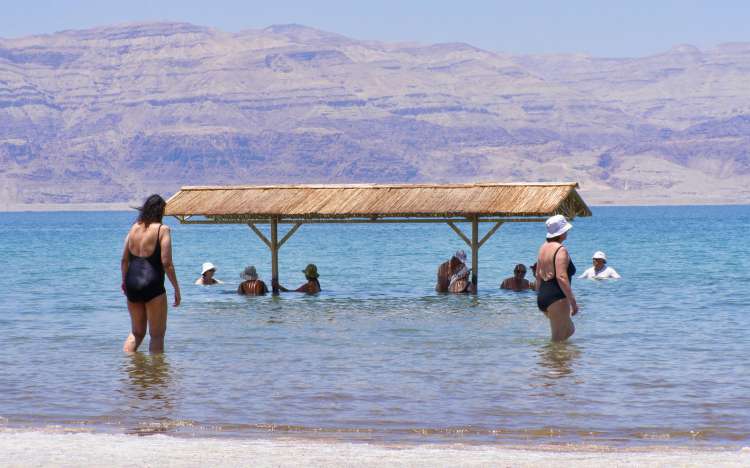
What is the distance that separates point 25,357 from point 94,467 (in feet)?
26.2

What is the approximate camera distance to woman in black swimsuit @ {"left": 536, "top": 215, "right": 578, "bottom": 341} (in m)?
12.9

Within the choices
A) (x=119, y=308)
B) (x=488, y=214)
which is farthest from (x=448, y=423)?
(x=119, y=308)

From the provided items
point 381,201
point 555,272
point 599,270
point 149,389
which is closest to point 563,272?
point 555,272

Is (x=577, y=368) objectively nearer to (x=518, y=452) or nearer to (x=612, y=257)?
(x=518, y=452)

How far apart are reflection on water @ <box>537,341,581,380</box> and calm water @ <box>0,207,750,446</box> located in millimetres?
33

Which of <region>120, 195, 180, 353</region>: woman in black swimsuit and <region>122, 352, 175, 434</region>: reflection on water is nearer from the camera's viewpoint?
<region>122, 352, 175, 434</region>: reflection on water

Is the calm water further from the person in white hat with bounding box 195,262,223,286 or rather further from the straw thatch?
the straw thatch

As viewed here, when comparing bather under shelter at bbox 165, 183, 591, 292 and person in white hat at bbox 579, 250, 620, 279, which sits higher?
bather under shelter at bbox 165, 183, 591, 292

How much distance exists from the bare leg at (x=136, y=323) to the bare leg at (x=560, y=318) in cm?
406

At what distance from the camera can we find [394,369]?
14.4 m

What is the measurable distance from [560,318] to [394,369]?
75.5 inches

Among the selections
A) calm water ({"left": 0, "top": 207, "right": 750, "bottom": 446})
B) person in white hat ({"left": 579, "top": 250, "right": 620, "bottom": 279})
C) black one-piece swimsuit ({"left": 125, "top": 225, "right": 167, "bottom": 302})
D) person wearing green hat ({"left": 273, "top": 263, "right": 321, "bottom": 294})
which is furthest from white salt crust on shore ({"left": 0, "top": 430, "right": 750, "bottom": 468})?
person in white hat ({"left": 579, "top": 250, "right": 620, "bottom": 279})

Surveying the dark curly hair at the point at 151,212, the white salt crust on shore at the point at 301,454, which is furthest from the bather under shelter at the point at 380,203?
the white salt crust on shore at the point at 301,454

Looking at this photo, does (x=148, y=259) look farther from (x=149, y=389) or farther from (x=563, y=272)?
(x=563, y=272)
